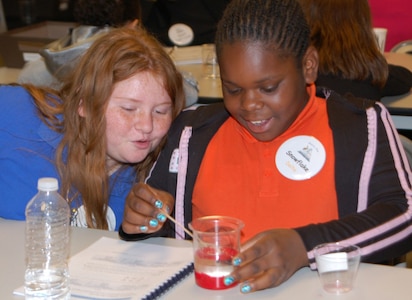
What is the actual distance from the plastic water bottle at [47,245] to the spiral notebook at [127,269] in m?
0.03

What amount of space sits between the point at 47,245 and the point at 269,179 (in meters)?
0.60

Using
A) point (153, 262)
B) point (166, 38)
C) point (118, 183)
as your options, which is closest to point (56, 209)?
point (153, 262)

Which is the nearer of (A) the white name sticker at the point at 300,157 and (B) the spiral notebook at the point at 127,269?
(B) the spiral notebook at the point at 127,269

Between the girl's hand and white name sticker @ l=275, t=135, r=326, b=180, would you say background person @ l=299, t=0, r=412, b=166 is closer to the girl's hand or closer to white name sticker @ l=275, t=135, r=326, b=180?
white name sticker @ l=275, t=135, r=326, b=180

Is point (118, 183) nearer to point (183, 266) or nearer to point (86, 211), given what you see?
point (86, 211)

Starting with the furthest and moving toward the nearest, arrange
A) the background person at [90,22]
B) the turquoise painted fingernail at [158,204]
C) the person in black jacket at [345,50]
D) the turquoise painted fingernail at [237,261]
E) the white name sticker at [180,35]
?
1. the white name sticker at [180,35]
2. the background person at [90,22]
3. the person in black jacket at [345,50]
4. the turquoise painted fingernail at [158,204]
5. the turquoise painted fingernail at [237,261]

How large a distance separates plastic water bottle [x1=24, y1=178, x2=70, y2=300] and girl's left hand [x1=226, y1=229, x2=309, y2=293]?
36 cm

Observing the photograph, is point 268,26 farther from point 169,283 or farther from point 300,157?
point 169,283

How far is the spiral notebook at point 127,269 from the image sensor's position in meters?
1.47

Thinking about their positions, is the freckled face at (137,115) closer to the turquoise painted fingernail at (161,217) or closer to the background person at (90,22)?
the turquoise painted fingernail at (161,217)

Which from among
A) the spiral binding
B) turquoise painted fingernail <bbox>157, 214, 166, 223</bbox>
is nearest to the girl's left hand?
the spiral binding

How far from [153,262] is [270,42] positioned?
0.60m

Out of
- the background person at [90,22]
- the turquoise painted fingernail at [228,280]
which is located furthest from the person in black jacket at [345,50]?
the turquoise painted fingernail at [228,280]

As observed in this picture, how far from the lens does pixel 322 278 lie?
151cm
